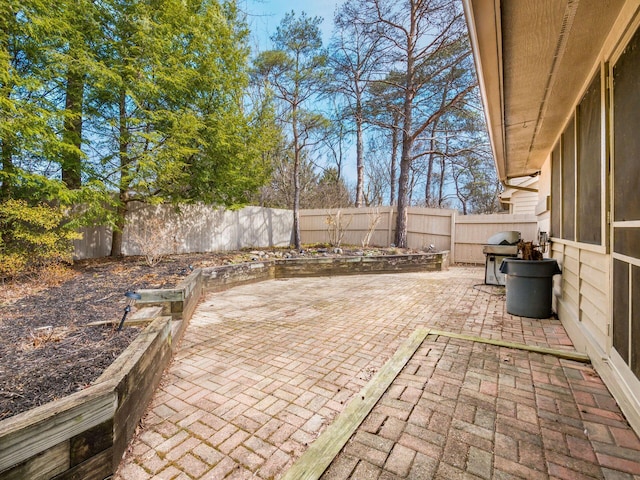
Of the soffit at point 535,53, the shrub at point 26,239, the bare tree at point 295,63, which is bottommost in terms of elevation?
the shrub at point 26,239

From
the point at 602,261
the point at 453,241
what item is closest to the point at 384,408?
the point at 602,261

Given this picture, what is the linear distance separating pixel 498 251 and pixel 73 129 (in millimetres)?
8541

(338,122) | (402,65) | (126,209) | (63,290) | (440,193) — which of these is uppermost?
(402,65)

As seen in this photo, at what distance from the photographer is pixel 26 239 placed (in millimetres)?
4418

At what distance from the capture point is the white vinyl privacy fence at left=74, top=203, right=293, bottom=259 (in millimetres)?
6352

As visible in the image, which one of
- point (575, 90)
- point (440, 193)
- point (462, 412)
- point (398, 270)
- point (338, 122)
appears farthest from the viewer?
point (440, 193)

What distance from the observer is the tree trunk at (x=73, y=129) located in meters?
5.14

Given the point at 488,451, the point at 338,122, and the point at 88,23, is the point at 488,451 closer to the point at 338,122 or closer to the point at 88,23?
the point at 88,23

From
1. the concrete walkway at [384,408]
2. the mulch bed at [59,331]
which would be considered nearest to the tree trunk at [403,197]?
the concrete walkway at [384,408]

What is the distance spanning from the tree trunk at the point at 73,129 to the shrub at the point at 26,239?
37.0 inches

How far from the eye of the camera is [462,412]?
187 cm

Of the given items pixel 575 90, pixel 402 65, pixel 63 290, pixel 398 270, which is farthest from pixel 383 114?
pixel 63 290

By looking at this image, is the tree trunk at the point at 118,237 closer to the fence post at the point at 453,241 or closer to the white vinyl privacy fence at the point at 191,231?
the white vinyl privacy fence at the point at 191,231

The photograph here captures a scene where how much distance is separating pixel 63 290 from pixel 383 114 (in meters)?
10.6
